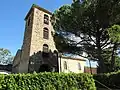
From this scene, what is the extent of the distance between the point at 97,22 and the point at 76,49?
15.1 ft

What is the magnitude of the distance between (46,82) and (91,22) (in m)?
13.1

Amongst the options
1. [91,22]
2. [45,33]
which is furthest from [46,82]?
[45,33]

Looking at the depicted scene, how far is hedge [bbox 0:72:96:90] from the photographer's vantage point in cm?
807

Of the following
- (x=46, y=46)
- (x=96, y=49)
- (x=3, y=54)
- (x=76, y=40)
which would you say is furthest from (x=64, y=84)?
(x=3, y=54)

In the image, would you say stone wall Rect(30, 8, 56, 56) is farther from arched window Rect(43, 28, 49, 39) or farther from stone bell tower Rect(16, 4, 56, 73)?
arched window Rect(43, 28, 49, 39)

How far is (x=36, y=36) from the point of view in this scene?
2609 centimetres

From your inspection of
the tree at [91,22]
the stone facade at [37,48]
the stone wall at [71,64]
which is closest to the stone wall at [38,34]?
the stone facade at [37,48]

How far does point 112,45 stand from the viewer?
2041 centimetres

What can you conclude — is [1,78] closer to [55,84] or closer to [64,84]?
[55,84]

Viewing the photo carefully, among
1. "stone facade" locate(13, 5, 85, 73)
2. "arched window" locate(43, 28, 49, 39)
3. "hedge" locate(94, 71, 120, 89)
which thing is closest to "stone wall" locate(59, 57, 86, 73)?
"stone facade" locate(13, 5, 85, 73)

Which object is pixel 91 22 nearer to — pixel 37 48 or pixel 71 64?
pixel 37 48

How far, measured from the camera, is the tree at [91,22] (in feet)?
61.4

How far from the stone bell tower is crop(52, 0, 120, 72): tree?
5011 millimetres

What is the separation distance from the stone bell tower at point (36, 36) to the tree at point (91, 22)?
16.4 ft
